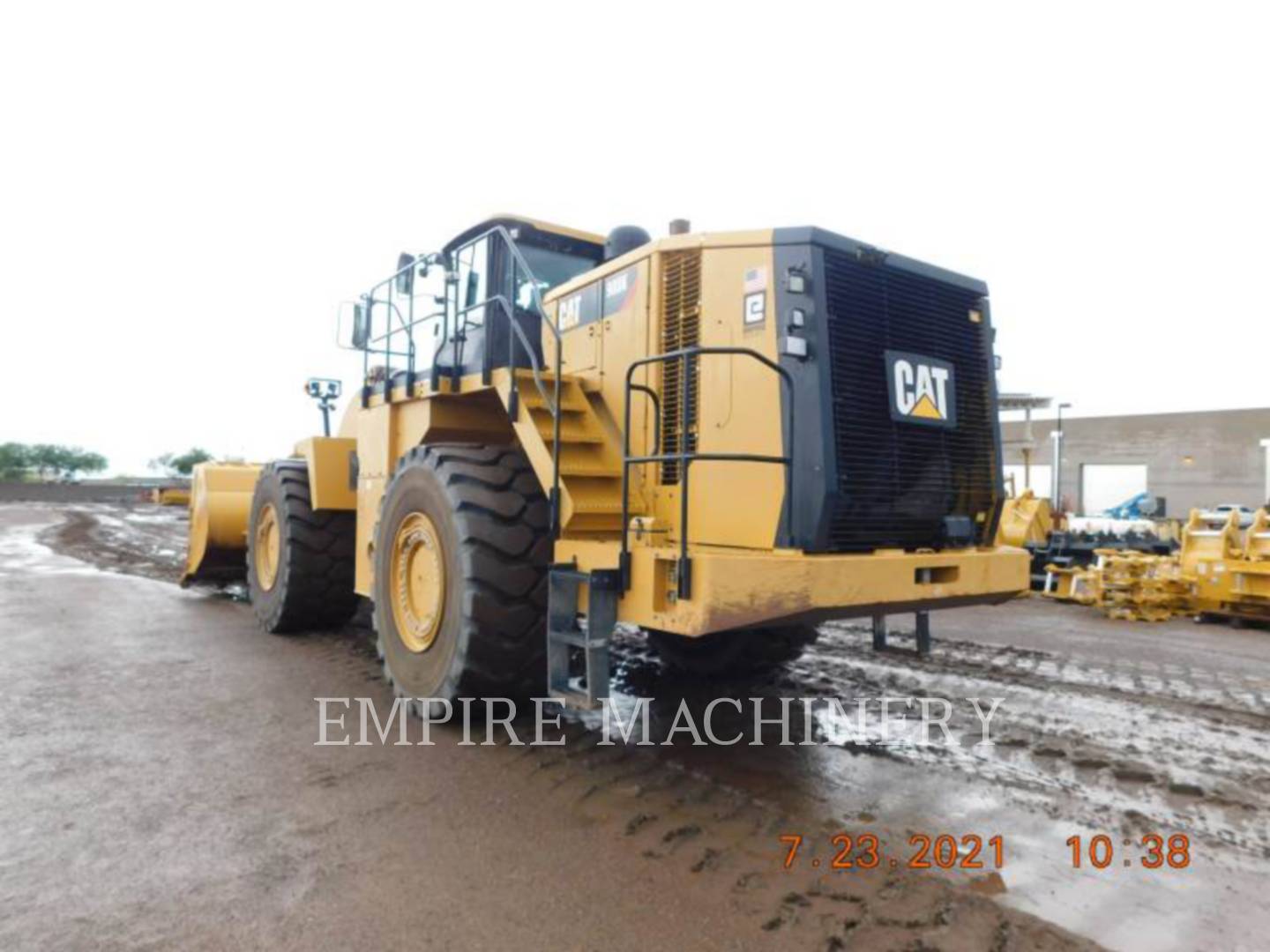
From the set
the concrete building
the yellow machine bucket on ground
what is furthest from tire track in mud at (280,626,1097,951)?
the concrete building

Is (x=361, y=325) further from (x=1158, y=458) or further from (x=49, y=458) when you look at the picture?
(x=49, y=458)

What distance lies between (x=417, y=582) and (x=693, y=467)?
6.34ft

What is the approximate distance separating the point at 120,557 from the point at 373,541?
12549mm

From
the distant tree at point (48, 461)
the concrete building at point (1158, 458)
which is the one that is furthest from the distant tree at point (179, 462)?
the concrete building at point (1158, 458)

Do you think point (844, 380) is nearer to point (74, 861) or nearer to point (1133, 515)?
point (74, 861)

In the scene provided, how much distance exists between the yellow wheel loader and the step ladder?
1 cm

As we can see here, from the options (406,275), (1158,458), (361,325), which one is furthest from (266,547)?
(1158,458)

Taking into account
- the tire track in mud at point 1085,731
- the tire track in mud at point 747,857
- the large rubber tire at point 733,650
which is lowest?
the tire track in mud at point 1085,731

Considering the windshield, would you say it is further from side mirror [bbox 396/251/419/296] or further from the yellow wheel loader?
side mirror [bbox 396/251/419/296]

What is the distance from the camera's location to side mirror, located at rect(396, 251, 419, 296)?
6199 mm

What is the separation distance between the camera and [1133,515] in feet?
62.4

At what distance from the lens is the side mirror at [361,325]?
6.81 meters

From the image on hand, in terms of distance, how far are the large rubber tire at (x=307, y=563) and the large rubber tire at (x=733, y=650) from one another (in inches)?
122

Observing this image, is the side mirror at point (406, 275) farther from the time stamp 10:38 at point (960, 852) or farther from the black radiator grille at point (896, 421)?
the time stamp 10:38 at point (960, 852)
